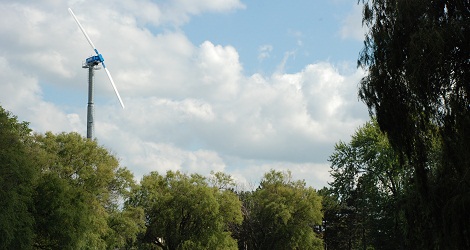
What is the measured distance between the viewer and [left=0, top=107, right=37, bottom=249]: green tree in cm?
3866

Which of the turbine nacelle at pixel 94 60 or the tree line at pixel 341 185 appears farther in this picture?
the turbine nacelle at pixel 94 60

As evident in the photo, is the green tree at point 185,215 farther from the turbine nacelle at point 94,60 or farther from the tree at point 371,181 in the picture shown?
the turbine nacelle at point 94,60

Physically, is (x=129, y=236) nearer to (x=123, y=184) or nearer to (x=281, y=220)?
(x=123, y=184)

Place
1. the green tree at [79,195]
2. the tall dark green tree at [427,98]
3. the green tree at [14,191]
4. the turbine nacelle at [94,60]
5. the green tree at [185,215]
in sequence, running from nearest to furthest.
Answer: the tall dark green tree at [427,98], the green tree at [14,191], the green tree at [79,195], the green tree at [185,215], the turbine nacelle at [94,60]

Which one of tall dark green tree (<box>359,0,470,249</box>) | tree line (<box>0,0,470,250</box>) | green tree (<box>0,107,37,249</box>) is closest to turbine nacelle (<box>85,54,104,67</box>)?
tree line (<box>0,0,470,250</box>)

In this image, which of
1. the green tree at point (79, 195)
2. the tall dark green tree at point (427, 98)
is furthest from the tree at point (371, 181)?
the tall dark green tree at point (427, 98)

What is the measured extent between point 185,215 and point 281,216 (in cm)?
1050

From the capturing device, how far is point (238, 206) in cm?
6378

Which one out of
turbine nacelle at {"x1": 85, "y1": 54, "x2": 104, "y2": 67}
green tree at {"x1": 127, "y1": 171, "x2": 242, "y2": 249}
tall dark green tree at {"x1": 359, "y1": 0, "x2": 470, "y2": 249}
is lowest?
tall dark green tree at {"x1": 359, "y1": 0, "x2": 470, "y2": 249}

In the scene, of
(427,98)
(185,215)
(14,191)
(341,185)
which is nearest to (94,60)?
(185,215)

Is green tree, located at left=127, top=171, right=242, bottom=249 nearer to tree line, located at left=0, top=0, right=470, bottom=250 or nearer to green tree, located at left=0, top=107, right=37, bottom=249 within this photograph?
tree line, located at left=0, top=0, right=470, bottom=250

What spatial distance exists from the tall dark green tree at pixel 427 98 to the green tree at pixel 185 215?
38506 millimetres

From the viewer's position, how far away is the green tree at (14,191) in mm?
38656

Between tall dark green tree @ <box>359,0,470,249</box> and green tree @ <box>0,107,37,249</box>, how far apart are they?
2355cm
